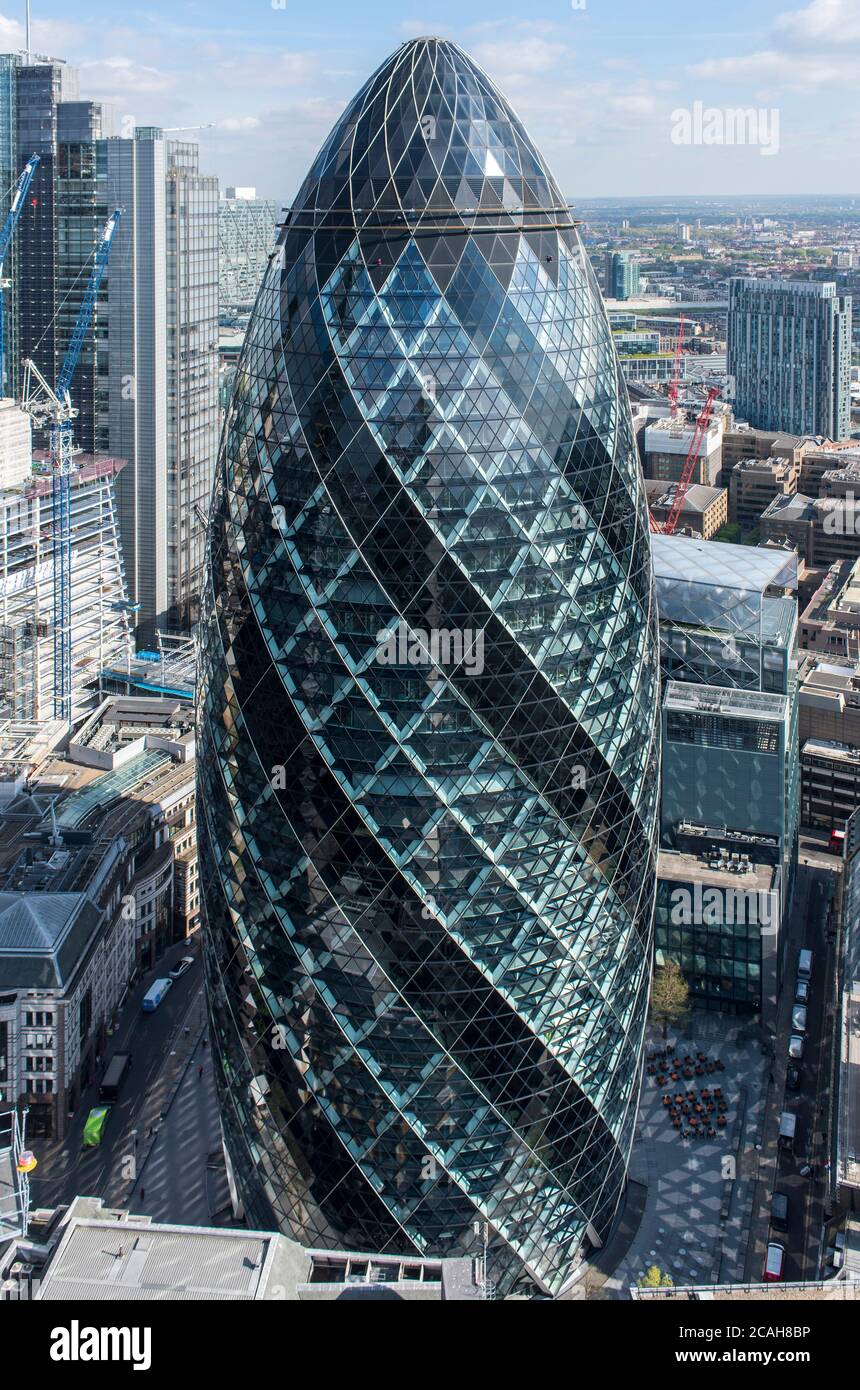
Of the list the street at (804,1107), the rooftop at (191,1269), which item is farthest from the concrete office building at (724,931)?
the rooftop at (191,1269)

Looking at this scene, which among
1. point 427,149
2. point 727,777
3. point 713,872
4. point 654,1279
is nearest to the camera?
point 427,149

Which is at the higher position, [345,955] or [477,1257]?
[345,955]

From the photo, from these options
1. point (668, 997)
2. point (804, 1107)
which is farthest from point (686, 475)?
point (804, 1107)

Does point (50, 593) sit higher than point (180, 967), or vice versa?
point (50, 593)

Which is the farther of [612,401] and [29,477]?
[29,477]

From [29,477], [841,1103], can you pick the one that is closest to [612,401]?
[841,1103]

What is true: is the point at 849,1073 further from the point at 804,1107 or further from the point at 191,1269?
the point at 191,1269

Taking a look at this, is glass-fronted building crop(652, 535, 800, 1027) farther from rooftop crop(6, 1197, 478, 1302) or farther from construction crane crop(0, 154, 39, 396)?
construction crane crop(0, 154, 39, 396)

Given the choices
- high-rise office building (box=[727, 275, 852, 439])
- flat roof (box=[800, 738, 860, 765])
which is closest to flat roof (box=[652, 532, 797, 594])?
flat roof (box=[800, 738, 860, 765])
